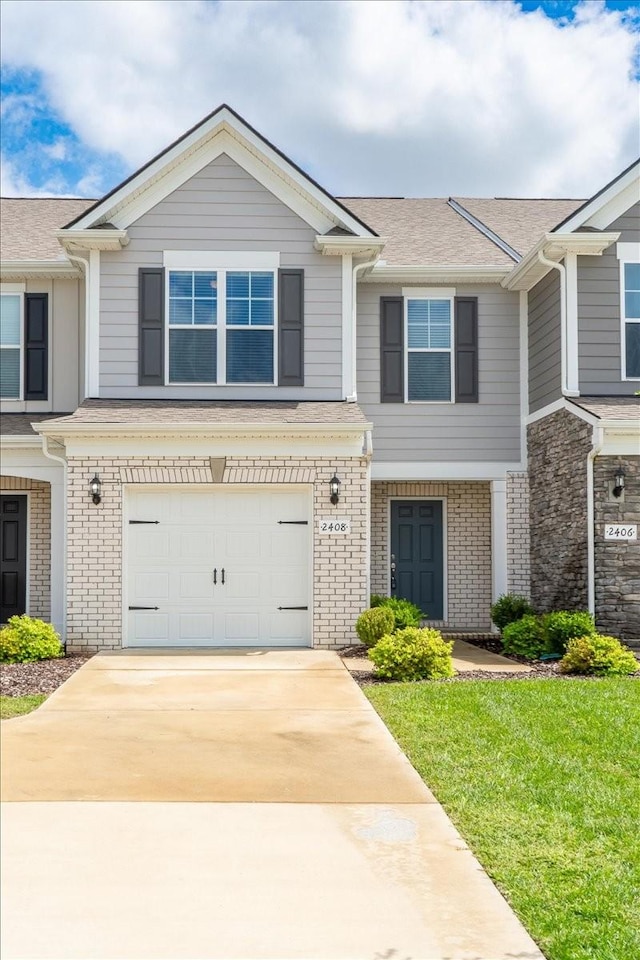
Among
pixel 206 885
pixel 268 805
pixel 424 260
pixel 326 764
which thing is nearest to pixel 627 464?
pixel 424 260

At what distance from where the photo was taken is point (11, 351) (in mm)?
15906

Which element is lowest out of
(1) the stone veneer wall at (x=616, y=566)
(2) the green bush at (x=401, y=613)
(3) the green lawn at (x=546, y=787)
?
(3) the green lawn at (x=546, y=787)

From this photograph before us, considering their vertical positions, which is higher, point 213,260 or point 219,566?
point 213,260

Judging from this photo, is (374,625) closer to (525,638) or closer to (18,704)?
(525,638)

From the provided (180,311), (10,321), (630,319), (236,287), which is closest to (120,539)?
(180,311)

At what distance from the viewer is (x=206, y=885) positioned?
4590 millimetres

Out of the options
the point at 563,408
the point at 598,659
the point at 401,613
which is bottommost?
the point at 598,659

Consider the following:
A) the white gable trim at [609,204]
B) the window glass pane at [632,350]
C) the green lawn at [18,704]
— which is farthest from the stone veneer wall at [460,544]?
the green lawn at [18,704]

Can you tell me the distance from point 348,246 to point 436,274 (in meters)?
2.27

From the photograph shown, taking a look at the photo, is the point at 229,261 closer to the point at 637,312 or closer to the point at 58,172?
the point at 637,312

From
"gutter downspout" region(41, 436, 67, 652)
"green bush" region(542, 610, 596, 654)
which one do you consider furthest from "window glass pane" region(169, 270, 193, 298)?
"green bush" region(542, 610, 596, 654)

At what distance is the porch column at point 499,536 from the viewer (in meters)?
16.1

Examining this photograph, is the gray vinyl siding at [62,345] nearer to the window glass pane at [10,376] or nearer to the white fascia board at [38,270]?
the white fascia board at [38,270]

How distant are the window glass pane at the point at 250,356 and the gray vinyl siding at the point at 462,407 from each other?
82.5 inches
